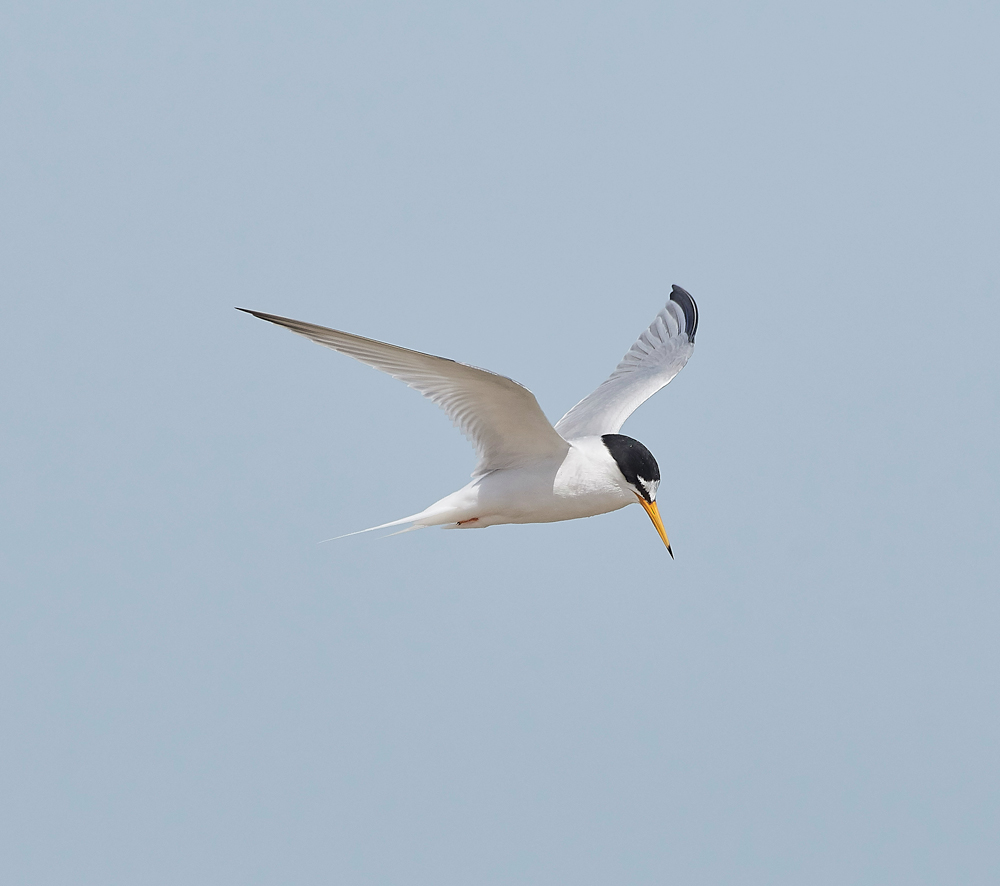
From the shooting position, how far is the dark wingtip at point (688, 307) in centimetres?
714

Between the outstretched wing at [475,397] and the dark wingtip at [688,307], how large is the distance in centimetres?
228

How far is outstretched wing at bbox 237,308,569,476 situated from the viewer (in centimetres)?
436

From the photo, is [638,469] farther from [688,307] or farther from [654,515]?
[688,307]

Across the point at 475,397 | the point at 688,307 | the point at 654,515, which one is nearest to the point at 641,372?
the point at 688,307

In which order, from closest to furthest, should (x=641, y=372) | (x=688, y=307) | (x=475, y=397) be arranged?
(x=475, y=397) < (x=641, y=372) < (x=688, y=307)

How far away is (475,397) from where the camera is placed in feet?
16.2

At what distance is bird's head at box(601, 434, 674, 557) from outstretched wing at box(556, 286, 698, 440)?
690mm

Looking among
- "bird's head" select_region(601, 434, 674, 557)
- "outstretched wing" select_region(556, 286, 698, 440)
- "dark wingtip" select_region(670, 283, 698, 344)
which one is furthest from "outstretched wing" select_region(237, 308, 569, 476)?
"dark wingtip" select_region(670, 283, 698, 344)

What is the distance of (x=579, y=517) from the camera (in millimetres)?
5340

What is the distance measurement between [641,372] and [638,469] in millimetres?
1633

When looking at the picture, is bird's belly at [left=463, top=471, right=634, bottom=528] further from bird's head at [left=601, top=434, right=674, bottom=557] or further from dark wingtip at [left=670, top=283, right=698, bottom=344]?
dark wingtip at [left=670, top=283, right=698, bottom=344]

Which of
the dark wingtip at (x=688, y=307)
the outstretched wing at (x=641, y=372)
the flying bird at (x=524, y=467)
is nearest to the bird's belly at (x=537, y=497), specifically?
the flying bird at (x=524, y=467)

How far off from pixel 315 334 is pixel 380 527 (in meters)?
1.20

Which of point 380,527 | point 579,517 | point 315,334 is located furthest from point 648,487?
point 315,334
